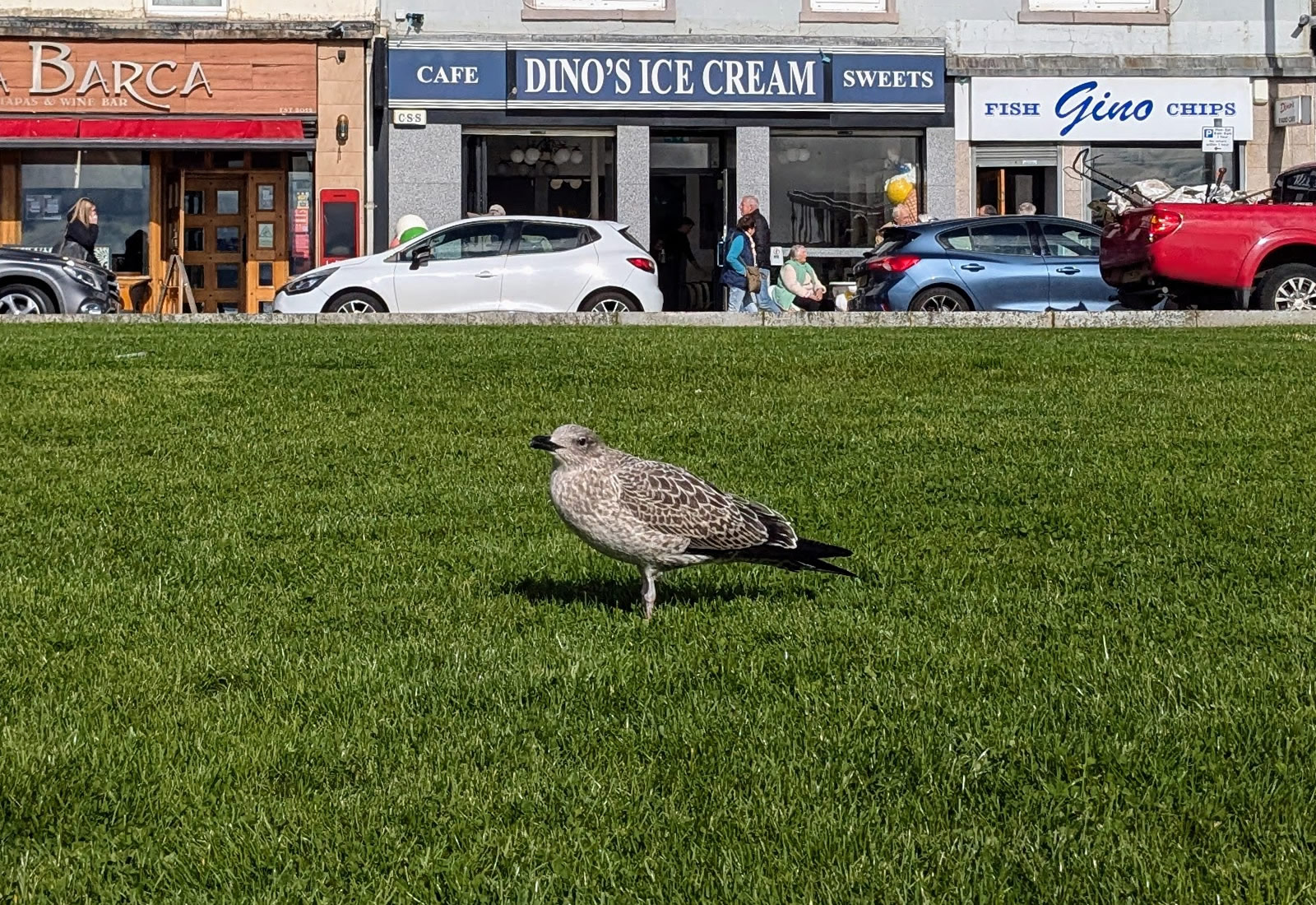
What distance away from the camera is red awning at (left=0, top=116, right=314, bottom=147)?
83.0 ft

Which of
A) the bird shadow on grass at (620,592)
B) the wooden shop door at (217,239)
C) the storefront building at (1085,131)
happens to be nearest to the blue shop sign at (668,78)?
the storefront building at (1085,131)

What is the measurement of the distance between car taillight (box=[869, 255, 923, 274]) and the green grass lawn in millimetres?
9723

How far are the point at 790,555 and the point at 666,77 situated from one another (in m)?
22.0

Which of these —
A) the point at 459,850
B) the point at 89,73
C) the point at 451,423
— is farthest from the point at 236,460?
the point at 89,73

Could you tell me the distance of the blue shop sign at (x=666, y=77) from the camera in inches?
1033

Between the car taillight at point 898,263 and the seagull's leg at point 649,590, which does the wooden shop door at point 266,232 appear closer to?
the car taillight at point 898,263

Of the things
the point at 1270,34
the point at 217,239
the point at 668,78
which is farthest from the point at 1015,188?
the point at 217,239

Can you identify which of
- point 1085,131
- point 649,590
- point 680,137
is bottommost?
point 649,590

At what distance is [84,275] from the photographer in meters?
19.3

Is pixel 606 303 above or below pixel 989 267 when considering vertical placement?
below

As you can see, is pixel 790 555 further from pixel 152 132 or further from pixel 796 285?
pixel 152 132

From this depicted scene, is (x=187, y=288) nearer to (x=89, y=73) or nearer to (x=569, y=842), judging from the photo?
(x=89, y=73)

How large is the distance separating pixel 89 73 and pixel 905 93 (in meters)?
11.7

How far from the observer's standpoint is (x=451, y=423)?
974 centimetres
